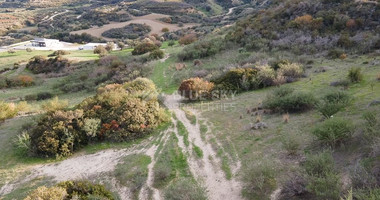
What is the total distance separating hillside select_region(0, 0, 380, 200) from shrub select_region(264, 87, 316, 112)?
0.05m

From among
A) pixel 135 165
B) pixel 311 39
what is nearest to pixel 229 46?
pixel 311 39

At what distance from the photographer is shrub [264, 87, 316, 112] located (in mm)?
11469

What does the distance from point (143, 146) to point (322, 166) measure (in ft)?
22.9

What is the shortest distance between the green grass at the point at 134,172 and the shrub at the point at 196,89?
6889mm

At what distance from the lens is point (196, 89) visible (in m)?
16.8

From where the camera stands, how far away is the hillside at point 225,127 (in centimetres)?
728

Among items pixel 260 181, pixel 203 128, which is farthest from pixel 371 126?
pixel 203 128

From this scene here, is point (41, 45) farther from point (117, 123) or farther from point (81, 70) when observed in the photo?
point (117, 123)

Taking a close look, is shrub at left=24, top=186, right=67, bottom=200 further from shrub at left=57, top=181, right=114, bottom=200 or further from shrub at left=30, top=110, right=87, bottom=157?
shrub at left=30, top=110, right=87, bottom=157

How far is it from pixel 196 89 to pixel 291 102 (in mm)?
6447

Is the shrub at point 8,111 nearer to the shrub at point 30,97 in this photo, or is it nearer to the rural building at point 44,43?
the shrub at point 30,97

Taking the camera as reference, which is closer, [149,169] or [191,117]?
[149,169]

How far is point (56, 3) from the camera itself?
121 metres

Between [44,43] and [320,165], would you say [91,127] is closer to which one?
[320,165]
